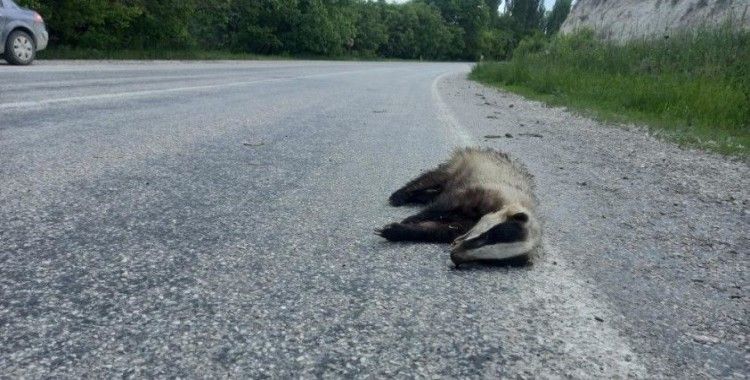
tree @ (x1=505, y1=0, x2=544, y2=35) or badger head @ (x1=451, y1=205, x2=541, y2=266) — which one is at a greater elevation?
tree @ (x1=505, y1=0, x2=544, y2=35)

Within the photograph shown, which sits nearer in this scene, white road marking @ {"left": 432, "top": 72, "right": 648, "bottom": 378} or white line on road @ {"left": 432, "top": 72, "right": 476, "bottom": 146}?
white road marking @ {"left": 432, "top": 72, "right": 648, "bottom": 378}

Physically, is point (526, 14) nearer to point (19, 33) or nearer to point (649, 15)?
point (649, 15)

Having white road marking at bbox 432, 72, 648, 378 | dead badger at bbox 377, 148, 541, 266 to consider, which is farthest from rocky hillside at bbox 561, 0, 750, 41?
white road marking at bbox 432, 72, 648, 378

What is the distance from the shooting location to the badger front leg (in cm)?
383

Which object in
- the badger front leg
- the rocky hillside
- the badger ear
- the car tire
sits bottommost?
the badger front leg

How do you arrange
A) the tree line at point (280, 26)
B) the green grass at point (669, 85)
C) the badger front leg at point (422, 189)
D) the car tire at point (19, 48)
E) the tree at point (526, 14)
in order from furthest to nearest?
the tree at point (526, 14), the tree line at point (280, 26), the car tire at point (19, 48), the green grass at point (669, 85), the badger front leg at point (422, 189)

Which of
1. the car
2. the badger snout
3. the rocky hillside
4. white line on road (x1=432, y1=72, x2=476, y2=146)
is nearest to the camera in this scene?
the badger snout

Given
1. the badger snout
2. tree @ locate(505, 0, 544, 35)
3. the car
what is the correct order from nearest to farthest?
the badger snout → the car → tree @ locate(505, 0, 544, 35)

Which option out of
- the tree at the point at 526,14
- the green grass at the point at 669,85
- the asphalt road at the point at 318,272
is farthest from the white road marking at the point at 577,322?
the tree at the point at 526,14

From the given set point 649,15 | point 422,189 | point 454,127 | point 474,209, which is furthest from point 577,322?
point 649,15

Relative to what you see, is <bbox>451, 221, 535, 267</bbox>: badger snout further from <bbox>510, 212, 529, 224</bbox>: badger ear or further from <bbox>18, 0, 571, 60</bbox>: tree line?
<bbox>18, 0, 571, 60</bbox>: tree line

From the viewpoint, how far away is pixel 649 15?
72.0ft

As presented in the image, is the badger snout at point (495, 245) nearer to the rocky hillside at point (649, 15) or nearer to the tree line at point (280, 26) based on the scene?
the rocky hillside at point (649, 15)

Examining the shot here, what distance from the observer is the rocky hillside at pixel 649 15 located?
1659cm
